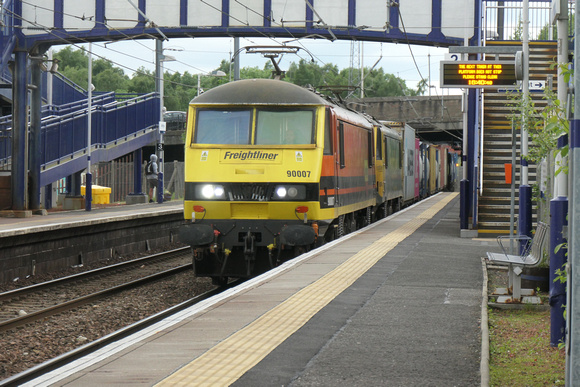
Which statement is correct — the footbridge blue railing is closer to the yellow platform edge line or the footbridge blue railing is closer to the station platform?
the station platform

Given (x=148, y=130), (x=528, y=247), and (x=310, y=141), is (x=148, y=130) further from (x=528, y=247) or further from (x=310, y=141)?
(x=528, y=247)

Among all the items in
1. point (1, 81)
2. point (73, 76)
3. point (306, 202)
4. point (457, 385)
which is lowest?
point (457, 385)

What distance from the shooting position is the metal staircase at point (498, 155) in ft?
64.1

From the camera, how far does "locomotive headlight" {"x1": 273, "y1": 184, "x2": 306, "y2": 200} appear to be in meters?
13.6

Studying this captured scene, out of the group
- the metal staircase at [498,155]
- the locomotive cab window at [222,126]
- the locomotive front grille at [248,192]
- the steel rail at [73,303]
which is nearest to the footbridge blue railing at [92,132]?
the steel rail at [73,303]

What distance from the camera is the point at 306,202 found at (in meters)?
13.7

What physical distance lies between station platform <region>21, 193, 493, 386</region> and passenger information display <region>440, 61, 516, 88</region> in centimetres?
506

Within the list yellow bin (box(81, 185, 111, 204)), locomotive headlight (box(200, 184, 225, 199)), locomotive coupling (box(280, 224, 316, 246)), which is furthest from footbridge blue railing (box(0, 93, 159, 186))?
locomotive coupling (box(280, 224, 316, 246))

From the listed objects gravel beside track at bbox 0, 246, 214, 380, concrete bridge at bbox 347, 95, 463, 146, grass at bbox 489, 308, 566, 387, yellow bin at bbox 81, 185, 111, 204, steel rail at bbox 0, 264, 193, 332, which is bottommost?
gravel beside track at bbox 0, 246, 214, 380

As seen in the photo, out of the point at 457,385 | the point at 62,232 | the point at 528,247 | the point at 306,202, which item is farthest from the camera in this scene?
the point at 62,232

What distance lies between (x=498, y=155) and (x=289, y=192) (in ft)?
31.1

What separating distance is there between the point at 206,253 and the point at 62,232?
4822 millimetres

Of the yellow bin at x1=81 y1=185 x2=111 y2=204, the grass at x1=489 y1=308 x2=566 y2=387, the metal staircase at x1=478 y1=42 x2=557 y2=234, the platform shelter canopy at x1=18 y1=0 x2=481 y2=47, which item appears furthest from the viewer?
the yellow bin at x1=81 y1=185 x2=111 y2=204

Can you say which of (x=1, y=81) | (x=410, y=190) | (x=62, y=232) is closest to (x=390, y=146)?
(x=410, y=190)
